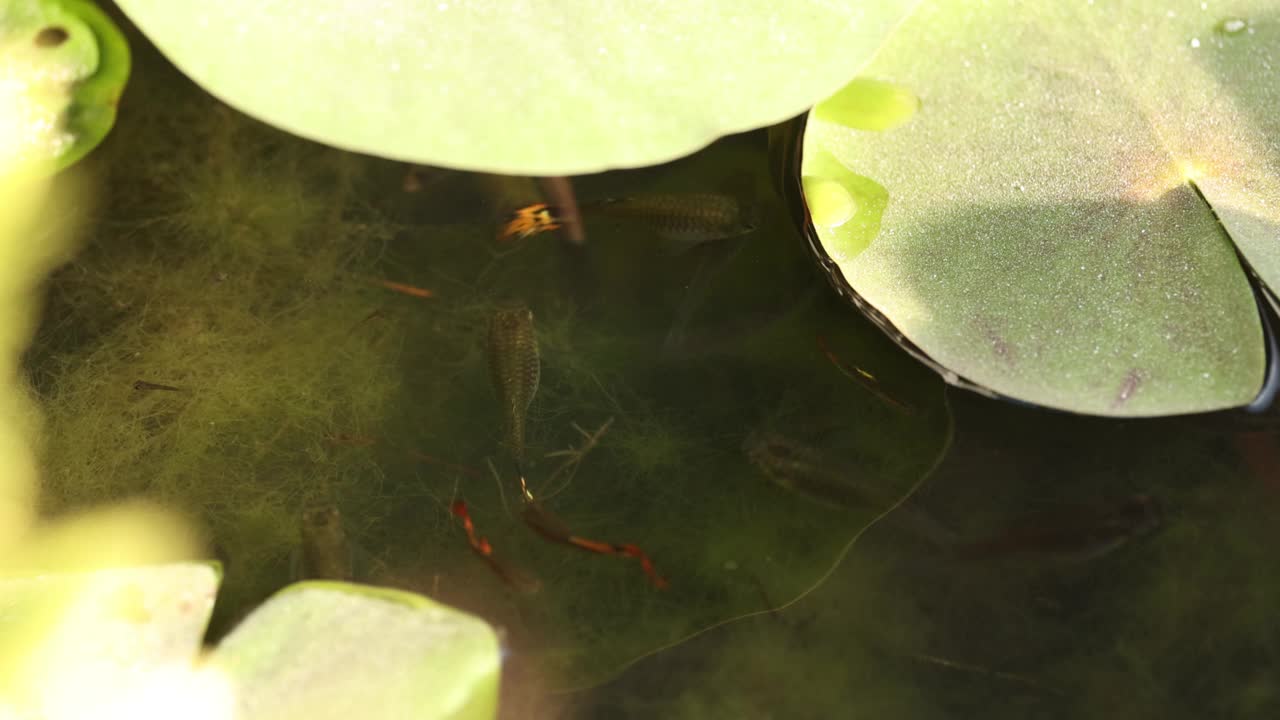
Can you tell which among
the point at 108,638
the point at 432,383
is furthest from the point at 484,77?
the point at 108,638

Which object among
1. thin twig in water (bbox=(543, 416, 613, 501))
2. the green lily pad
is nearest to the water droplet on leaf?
thin twig in water (bbox=(543, 416, 613, 501))

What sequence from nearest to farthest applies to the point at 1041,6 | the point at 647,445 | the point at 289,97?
the point at 289,97 < the point at 1041,6 < the point at 647,445

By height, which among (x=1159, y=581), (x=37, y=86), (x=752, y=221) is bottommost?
(x=1159, y=581)

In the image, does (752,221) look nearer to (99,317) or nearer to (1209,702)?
(1209,702)

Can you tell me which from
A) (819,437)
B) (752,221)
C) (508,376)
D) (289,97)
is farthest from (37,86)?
(819,437)

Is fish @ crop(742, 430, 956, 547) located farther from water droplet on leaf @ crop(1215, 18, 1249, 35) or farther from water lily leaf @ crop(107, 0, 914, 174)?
water droplet on leaf @ crop(1215, 18, 1249, 35)

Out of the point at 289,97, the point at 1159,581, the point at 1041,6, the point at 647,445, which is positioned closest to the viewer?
the point at 289,97

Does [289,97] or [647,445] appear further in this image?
[647,445]
